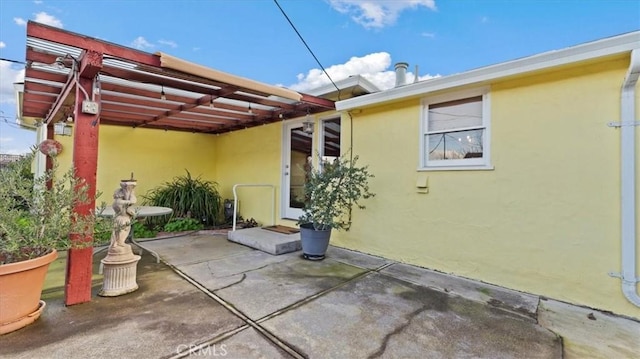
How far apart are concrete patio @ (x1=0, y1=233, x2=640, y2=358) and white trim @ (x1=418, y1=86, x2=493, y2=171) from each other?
1407mm

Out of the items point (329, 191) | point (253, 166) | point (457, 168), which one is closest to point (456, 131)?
point (457, 168)

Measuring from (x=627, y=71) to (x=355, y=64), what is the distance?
7.10m

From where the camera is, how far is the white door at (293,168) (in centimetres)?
566

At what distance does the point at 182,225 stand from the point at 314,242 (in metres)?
3.46

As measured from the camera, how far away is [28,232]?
2.13m

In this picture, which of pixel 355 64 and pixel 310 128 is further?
pixel 355 64

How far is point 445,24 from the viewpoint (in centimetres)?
605

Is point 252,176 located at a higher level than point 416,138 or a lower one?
lower

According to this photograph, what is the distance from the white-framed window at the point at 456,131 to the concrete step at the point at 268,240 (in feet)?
7.64

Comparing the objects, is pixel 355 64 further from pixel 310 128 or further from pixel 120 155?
pixel 120 155

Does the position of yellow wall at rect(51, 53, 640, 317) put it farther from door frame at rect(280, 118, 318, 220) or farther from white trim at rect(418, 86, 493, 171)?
door frame at rect(280, 118, 318, 220)

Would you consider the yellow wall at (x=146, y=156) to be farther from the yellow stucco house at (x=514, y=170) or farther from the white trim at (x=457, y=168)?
the white trim at (x=457, y=168)

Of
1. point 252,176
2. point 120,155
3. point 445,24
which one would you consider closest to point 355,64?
point 445,24

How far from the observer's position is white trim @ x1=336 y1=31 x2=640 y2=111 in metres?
2.41
